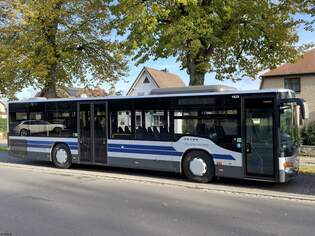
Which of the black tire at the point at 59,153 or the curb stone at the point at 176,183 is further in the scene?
the black tire at the point at 59,153

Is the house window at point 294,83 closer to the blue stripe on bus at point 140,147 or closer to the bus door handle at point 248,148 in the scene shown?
the blue stripe on bus at point 140,147

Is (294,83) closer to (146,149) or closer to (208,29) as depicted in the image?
(208,29)

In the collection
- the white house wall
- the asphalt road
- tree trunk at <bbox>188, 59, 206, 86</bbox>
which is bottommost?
the asphalt road

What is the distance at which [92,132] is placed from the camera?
1460cm

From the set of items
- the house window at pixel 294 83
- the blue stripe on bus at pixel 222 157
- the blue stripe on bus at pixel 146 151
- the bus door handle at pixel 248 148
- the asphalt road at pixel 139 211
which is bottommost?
the asphalt road at pixel 139 211

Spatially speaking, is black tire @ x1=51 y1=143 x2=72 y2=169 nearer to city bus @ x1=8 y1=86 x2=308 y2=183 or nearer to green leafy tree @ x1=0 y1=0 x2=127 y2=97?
city bus @ x1=8 y1=86 x2=308 y2=183

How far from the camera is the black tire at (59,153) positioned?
15.4 m

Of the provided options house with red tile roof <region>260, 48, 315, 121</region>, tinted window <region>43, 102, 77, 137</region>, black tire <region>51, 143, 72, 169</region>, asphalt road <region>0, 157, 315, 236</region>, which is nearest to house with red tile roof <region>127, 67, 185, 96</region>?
house with red tile roof <region>260, 48, 315, 121</region>

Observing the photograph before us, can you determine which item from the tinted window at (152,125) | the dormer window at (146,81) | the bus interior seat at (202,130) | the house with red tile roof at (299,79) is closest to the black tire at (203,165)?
the bus interior seat at (202,130)

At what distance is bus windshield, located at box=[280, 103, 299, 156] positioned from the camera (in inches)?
426

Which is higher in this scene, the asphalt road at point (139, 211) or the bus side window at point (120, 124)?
the bus side window at point (120, 124)

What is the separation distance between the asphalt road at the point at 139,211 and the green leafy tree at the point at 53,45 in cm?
1140

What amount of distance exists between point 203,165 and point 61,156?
19.9 feet

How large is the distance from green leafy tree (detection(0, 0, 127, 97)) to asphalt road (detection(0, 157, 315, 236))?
37.4ft
